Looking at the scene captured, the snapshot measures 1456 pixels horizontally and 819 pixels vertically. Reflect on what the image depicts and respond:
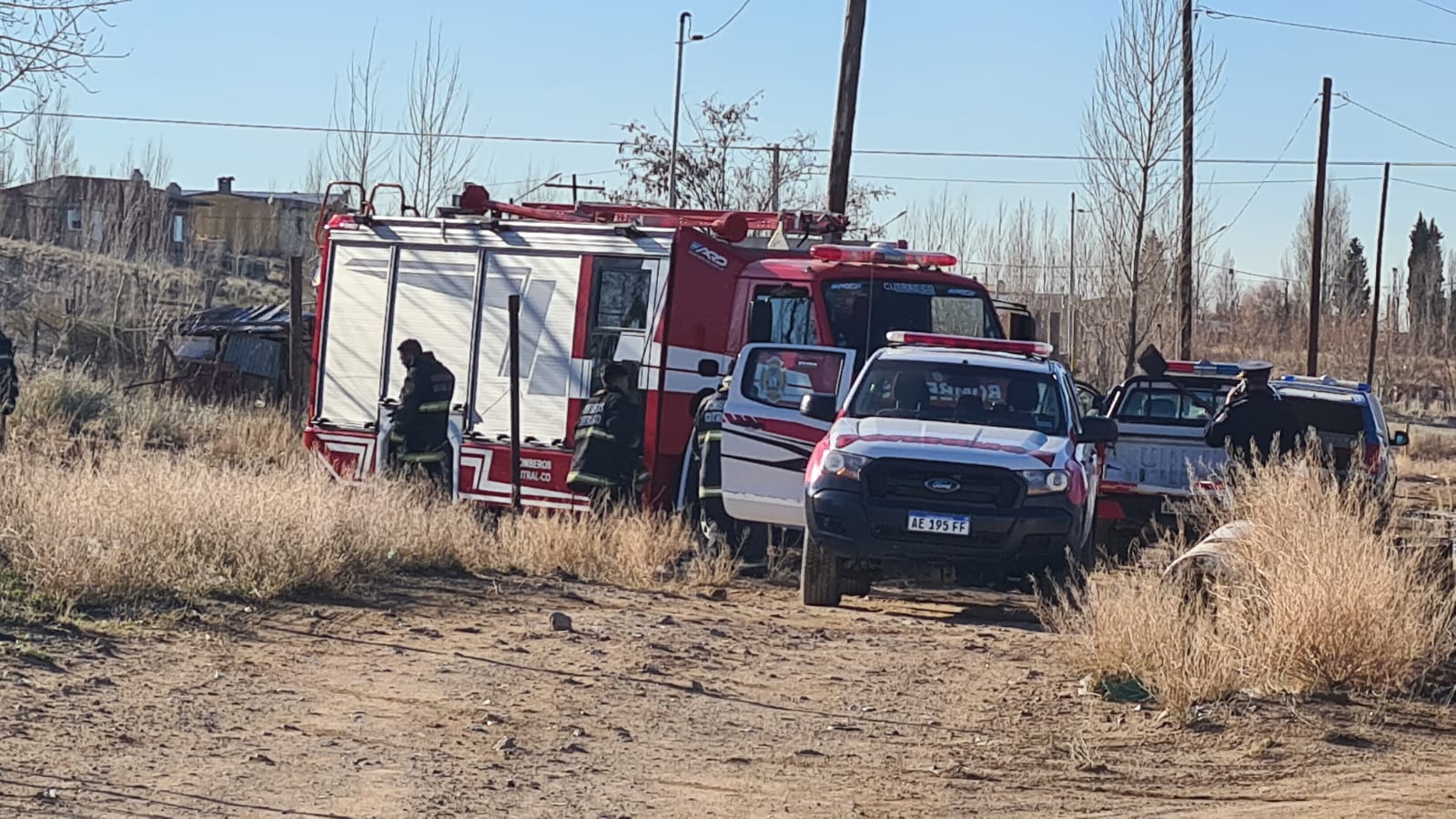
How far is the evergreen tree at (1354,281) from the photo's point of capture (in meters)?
66.4

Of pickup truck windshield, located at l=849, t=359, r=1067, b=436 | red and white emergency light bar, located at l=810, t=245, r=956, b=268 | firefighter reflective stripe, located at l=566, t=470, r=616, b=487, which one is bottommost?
firefighter reflective stripe, located at l=566, t=470, r=616, b=487

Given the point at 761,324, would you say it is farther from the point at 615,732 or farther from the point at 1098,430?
the point at 615,732

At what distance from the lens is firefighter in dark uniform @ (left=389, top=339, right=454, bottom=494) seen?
1560cm

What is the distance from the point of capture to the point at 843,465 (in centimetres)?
1134

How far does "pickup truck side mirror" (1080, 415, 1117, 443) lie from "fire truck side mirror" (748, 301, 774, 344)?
3.71 m

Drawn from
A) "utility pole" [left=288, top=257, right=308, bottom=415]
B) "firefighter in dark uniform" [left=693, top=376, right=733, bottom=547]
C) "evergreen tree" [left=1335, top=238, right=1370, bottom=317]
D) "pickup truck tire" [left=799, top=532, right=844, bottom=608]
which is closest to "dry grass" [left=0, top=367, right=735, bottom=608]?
"firefighter in dark uniform" [left=693, top=376, right=733, bottom=547]

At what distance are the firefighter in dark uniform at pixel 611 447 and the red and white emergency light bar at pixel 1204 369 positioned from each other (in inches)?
186

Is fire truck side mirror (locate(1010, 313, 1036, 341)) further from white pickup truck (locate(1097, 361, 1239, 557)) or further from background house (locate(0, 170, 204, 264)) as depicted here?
background house (locate(0, 170, 204, 264))

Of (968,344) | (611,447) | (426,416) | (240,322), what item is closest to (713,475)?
(611,447)

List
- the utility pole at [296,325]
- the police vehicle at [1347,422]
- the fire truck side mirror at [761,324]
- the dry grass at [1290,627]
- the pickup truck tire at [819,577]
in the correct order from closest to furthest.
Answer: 1. the dry grass at [1290,627]
2. the pickup truck tire at [819,577]
3. the police vehicle at [1347,422]
4. the fire truck side mirror at [761,324]
5. the utility pole at [296,325]

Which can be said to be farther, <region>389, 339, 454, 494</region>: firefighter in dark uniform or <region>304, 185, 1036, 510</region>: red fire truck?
<region>389, 339, 454, 494</region>: firefighter in dark uniform

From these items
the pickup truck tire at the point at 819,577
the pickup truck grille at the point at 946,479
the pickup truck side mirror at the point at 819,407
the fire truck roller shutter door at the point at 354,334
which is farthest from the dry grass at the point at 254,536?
the pickup truck grille at the point at 946,479

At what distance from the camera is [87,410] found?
24.1 meters

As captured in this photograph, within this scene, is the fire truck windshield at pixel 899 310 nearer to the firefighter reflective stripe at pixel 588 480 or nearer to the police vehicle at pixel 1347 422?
the firefighter reflective stripe at pixel 588 480
